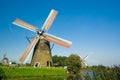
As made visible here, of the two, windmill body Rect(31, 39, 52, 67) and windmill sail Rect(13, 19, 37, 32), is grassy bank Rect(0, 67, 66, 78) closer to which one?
windmill body Rect(31, 39, 52, 67)

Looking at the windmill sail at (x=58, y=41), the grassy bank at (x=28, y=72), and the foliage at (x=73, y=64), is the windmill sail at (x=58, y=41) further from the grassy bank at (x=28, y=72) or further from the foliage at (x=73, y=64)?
the foliage at (x=73, y=64)

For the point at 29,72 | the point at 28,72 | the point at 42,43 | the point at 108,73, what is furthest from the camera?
the point at 42,43

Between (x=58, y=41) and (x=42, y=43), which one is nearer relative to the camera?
(x=58, y=41)

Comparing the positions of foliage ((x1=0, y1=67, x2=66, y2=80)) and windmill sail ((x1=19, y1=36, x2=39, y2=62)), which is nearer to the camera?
foliage ((x1=0, y1=67, x2=66, y2=80))

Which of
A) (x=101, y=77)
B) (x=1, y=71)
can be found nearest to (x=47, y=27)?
(x=1, y=71)

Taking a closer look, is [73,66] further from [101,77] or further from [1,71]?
[101,77]

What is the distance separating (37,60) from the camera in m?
41.2

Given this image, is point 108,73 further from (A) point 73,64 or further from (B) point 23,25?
(A) point 73,64

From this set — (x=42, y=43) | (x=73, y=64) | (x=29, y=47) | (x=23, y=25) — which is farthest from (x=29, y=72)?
(x=73, y=64)

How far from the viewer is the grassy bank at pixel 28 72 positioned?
108 feet

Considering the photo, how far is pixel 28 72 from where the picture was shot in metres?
37.8

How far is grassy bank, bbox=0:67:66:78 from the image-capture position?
32.8m

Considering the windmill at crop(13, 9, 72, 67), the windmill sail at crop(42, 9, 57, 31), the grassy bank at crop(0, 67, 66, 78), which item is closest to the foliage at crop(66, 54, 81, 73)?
the grassy bank at crop(0, 67, 66, 78)

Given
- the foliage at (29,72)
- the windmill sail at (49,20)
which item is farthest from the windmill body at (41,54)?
the windmill sail at (49,20)
